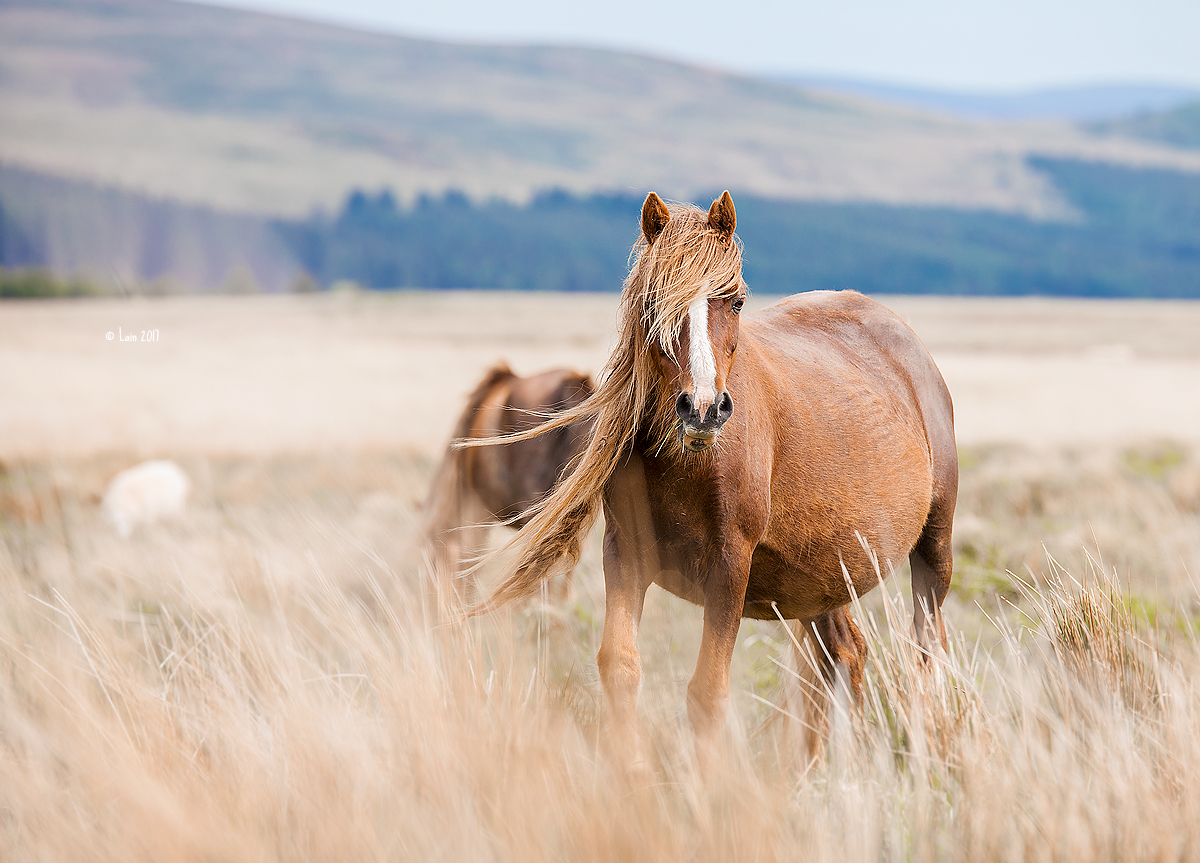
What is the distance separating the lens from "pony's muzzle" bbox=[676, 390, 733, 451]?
7.30ft

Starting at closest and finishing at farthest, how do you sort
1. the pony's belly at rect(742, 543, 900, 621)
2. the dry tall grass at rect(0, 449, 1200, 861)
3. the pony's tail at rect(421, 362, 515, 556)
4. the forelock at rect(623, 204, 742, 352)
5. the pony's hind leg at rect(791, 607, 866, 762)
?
1. the dry tall grass at rect(0, 449, 1200, 861)
2. the forelock at rect(623, 204, 742, 352)
3. the pony's belly at rect(742, 543, 900, 621)
4. the pony's hind leg at rect(791, 607, 866, 762)
5. the pony's tail at rect(421, 362, 515, 556)

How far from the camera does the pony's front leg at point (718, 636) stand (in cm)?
262

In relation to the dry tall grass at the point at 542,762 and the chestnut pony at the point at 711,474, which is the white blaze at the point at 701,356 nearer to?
the chestnut pony at the point at 711,474

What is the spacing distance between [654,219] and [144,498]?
1009cm

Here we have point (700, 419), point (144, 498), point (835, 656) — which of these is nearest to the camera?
point (700, 419)

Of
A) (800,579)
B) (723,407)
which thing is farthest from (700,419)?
(800,579)

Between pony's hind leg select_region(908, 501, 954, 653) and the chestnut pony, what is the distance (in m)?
0.51

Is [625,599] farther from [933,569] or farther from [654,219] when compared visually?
[933,569]

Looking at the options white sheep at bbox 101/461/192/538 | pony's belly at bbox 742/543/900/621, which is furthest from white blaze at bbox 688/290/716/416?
white sheep at bbox 101/461/192/538

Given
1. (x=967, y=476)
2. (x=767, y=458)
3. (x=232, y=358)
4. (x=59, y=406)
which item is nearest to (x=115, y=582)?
(x=767, y=458)

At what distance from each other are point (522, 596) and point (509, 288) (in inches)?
3808

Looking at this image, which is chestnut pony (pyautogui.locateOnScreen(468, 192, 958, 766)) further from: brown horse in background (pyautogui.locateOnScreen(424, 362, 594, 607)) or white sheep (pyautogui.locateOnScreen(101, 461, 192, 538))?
white sheep (pyautogui.locateOnScreen(101, 461, 192, 538))

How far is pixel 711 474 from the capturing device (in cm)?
257

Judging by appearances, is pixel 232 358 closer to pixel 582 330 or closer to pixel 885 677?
pixel 582 330
